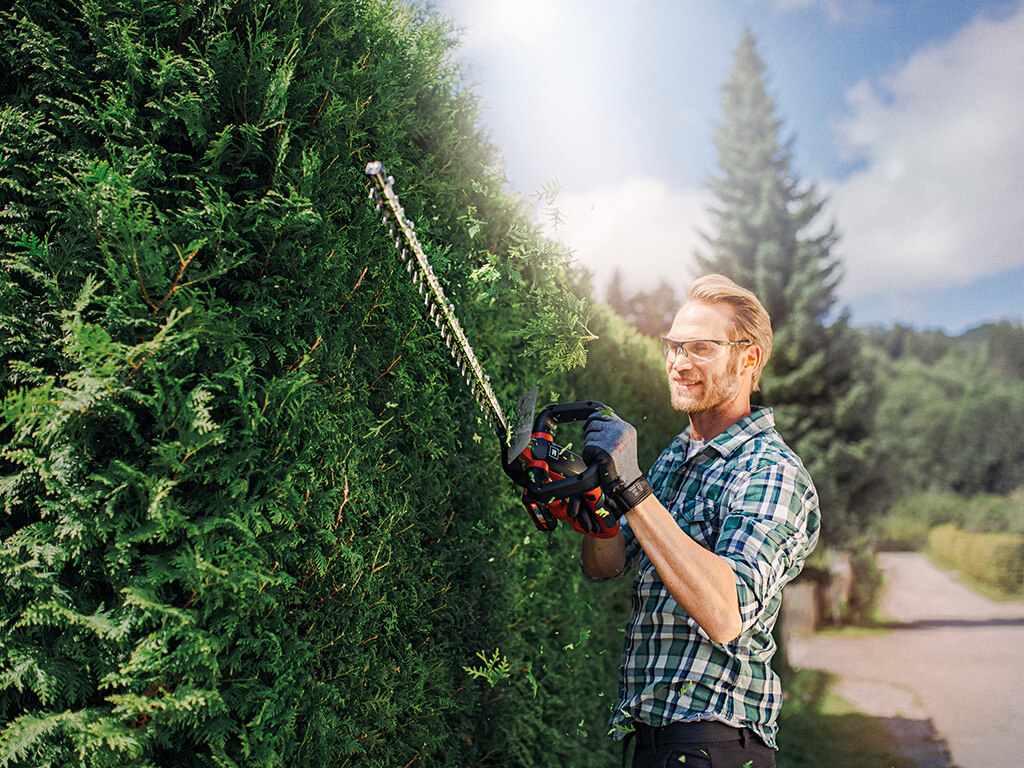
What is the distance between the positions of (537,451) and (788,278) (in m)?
29.3

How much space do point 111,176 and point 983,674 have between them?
18.1 meters

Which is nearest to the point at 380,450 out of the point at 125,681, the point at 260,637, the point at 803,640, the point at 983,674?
the point at 260,637

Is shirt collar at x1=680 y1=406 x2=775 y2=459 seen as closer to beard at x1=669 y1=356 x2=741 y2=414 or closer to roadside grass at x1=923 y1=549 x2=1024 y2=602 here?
beard at x1=669 y1=356 x2=741 y2=414

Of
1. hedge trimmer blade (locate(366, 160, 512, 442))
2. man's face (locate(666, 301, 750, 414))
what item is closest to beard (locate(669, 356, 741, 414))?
man's face (locate(666, 301, 750, 414))

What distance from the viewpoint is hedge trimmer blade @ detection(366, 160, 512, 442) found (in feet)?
5.85

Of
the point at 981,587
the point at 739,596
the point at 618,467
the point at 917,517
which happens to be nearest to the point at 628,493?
the point at 618,467

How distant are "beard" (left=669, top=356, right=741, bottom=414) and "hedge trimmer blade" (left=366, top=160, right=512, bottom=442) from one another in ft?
2.27

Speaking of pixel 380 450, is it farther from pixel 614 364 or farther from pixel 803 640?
pixel 803 640

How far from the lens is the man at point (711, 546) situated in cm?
198

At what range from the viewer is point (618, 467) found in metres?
2.06

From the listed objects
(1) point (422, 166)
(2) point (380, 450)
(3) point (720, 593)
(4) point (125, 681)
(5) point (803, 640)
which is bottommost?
(5) point (803, 640)

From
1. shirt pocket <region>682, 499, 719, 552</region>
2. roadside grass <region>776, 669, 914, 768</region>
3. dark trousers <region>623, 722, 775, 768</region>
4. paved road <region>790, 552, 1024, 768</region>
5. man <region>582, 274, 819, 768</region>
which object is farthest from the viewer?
paved road <region>790, 552, 1024, 768</region>

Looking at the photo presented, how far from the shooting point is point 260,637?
5.98 feet

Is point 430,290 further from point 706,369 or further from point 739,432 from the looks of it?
point 739,432
